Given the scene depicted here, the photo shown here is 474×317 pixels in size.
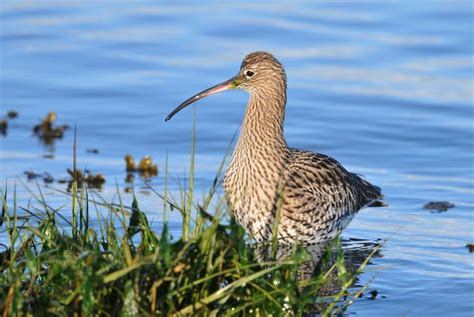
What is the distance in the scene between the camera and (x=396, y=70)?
1541 centimetres

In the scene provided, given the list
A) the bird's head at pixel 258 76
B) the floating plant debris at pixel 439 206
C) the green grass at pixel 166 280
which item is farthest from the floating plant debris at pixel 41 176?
the green grass at pixel 166 280

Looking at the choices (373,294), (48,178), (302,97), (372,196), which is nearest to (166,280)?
(373,294)

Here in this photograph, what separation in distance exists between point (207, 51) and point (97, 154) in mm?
4035

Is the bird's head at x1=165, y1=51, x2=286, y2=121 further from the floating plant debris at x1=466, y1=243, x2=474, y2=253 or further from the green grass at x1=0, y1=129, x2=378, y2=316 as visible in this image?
the green grass at x1=0, y1=129, x2=378, y2=316

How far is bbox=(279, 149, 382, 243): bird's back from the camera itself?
9.12m

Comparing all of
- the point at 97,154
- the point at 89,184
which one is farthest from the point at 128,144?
the point at 89,184

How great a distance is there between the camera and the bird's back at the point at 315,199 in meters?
9.12

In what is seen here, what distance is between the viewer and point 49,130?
12.9m

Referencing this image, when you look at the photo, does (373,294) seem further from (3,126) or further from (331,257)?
(3,126)

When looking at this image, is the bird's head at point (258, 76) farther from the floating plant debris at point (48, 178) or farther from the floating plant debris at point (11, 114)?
the floating plant debris at point (11, 114)

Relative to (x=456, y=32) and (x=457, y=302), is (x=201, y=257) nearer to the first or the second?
(x=457, y=302)

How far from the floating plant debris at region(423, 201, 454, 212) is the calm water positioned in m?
0.11

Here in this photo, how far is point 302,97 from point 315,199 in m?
5.22

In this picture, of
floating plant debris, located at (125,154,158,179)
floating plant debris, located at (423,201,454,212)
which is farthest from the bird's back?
floating plant debris, located at (125,154,158,179)
